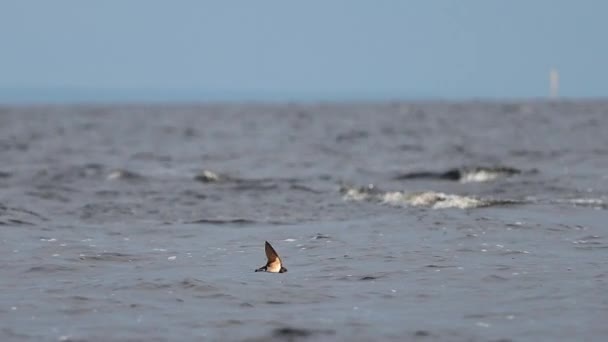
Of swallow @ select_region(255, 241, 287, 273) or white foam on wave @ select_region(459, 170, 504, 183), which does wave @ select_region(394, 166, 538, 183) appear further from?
swallow @ select_region(255, 241, 287, 273)

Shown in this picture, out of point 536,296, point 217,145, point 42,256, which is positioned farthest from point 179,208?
point 217,145

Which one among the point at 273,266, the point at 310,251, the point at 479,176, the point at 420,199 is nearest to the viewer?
the point at 273,266

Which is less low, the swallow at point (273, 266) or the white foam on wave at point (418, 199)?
the swallow at point (273, 266)

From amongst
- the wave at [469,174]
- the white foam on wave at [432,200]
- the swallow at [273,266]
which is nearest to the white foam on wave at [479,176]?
the wave at [469,174]

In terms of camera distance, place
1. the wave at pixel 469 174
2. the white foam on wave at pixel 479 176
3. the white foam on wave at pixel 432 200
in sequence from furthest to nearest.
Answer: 1. the wave at pixel 469 174
2. the white foam on wave at pixel 479 176
3. the white foam on wave at pixel 432 200

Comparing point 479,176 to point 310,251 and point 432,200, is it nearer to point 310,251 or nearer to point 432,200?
point 432,200

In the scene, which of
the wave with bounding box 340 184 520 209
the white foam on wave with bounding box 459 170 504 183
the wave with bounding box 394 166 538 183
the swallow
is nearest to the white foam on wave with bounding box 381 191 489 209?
the wave with bounding box 340 184 520 209

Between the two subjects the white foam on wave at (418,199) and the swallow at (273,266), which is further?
the white foam on wave at (418,199)

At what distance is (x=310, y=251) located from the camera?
651 inches

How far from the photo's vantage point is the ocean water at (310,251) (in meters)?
11.3

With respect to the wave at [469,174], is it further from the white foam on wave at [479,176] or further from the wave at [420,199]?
the wave at [420,199]

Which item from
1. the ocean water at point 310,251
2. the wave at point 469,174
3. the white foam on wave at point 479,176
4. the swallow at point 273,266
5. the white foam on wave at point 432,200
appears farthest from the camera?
the wave at point 469,174

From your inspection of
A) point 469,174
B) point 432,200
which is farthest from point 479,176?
point 432,200

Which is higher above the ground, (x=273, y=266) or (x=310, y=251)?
(x=273, y=266)
